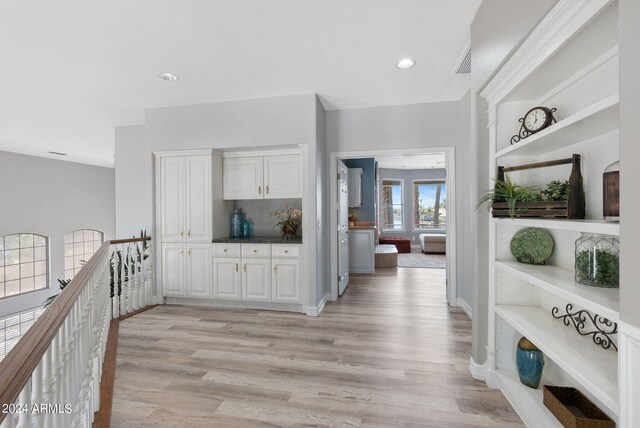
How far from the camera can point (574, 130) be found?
1451mm

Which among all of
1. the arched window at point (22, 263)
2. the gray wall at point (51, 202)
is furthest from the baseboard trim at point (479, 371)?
the arched window at point (22, 263)

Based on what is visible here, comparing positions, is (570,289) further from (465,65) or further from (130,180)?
(130,180)

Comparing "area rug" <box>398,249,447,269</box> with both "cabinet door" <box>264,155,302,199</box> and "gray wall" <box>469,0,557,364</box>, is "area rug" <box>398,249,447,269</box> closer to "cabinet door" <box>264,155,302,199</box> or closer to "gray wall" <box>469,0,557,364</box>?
"cabinet door" <box>264,155,302,199</box>

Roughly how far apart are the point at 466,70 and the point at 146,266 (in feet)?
14.8

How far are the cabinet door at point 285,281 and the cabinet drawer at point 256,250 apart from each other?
15 cm

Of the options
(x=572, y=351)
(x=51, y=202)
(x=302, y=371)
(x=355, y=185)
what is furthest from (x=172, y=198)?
(x=51, y=202)

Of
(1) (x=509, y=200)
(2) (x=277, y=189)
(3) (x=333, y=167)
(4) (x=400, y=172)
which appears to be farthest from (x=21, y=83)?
(4) (x=400, y=172)

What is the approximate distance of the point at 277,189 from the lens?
3.81m

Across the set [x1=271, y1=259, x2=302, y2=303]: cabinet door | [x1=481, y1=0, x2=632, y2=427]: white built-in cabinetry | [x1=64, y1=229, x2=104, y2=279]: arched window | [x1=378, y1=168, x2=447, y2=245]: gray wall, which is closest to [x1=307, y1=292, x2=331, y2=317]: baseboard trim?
[x1=271, y1=259, x2=302, y2=303]: cabinet door

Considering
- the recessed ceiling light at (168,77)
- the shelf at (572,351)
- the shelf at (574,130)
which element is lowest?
the shelf at (572,351)

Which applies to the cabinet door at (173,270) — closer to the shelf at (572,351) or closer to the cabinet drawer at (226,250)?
the cabinet drawer at (226,250)

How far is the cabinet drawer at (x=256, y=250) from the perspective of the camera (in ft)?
12.0

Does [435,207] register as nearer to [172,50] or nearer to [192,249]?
[192,249]

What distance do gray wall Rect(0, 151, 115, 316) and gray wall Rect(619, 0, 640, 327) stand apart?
392 inches
